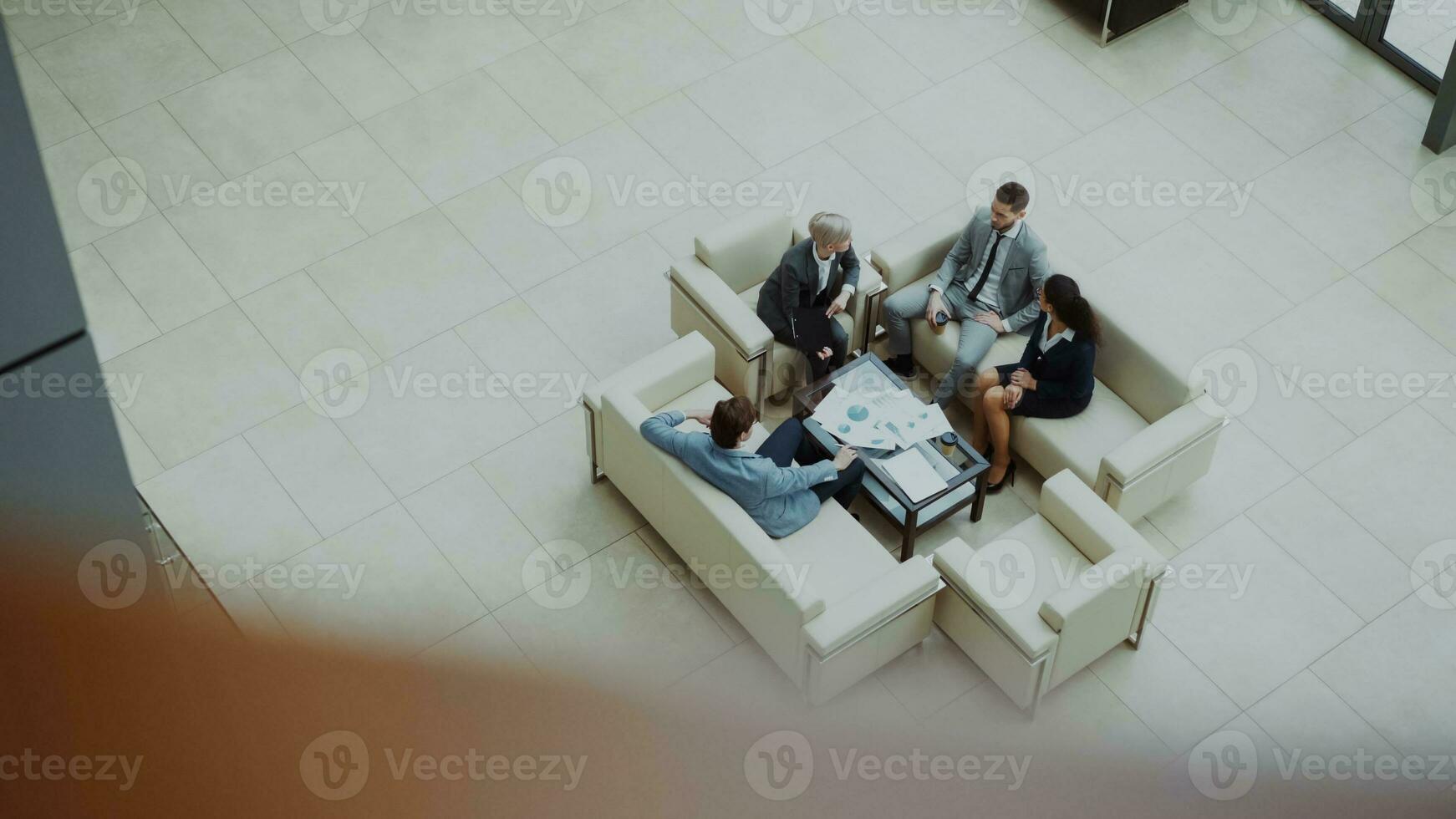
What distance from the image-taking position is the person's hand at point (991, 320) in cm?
662

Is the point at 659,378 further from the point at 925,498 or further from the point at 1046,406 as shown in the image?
the point at 1046,406

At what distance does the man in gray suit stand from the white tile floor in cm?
32

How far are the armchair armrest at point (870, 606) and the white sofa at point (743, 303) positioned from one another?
1.35 m

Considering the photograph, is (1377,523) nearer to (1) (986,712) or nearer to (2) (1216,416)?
(2) (1216,416)

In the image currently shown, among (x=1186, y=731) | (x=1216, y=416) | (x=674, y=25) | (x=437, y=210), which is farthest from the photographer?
(x=674, y=25)

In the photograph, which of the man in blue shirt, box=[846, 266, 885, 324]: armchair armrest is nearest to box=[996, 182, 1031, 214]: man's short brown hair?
box=[846, 266, 885, 324]: armchair armrest

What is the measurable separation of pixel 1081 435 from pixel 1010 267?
2.77ft

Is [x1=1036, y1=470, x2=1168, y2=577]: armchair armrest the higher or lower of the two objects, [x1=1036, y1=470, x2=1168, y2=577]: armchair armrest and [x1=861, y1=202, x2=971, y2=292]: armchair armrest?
the lower

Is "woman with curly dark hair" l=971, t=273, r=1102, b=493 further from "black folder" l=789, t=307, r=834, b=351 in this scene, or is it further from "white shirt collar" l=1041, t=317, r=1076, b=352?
"black folder" l=789, t=307, r=834, b=351

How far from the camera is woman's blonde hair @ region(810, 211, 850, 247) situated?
20.6 ft

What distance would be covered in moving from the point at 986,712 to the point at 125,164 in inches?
217

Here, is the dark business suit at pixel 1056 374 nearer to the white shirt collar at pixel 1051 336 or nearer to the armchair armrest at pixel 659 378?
the white shirt collar at pixel 1051 336

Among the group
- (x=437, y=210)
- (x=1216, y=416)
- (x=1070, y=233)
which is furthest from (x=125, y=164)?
(x=1216, y=416)

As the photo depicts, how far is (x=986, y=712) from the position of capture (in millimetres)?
5801
